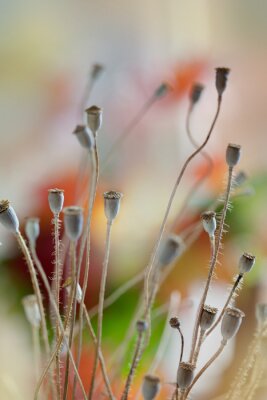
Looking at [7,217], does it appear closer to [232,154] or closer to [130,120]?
[232,154]

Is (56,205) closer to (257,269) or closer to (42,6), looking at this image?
(257,269)

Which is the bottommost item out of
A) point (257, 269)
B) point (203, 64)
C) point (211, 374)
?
point (211, 374)

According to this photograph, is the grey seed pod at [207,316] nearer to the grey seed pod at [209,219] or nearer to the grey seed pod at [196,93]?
the grey seed pod at [209,219]

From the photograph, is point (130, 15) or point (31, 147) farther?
point (130, 15)

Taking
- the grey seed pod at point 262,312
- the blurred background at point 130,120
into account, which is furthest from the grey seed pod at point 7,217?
the blurred background at point 130,120

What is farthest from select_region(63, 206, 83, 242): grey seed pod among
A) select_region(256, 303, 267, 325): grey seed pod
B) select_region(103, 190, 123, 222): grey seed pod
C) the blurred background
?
the blurred background

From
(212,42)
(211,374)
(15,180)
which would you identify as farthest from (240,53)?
(211,374)

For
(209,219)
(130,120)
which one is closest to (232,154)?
(209,219)
